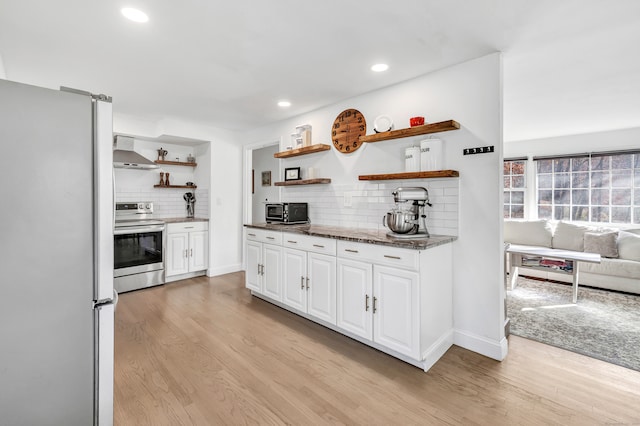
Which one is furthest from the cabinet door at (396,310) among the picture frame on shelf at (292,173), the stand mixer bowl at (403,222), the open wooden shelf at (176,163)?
the open wooden shelf at (176,163)

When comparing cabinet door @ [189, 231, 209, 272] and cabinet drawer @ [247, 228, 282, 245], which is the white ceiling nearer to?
cabinet drawer @ [247, 228, 282, 245]

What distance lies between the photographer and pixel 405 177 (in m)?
2.81

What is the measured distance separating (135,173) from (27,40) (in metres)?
2.60

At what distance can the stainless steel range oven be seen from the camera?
157 inches

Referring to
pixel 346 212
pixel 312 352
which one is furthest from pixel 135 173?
pixel 312 352

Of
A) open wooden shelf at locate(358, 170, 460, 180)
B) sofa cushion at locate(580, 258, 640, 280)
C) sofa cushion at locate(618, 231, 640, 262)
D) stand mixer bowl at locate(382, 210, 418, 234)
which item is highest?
open wooden shelf at locate(358, 170, 460, 180)

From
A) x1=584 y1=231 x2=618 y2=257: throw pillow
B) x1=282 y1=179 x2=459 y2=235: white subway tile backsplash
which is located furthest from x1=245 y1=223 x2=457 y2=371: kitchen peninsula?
x1=584 y1=231 x2=618 y2=257: throw pillow

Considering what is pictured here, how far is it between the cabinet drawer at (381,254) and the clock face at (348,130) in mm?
1297

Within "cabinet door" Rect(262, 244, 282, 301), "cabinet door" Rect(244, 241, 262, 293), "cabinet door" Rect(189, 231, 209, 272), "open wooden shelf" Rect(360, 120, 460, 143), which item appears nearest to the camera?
"open wooden shelf" Rect(360, 120, 460, 143)

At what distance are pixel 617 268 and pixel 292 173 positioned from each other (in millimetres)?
4581

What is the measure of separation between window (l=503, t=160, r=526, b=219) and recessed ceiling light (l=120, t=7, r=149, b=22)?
6.36 metres

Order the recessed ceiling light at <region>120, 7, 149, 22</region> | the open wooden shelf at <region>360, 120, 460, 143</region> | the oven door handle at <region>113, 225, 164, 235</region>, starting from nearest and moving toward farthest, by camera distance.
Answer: the recessed ceiling light at <region>120, 7, 149, 22</region> → the open wooden shelf at <region>360, 120, 460, 143</region> → the oven door handle at <region>113, 225, 164, 235</region>

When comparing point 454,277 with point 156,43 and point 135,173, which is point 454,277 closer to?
point 156,43

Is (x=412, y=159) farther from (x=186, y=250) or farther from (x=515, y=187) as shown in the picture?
(x=515, y=187)
